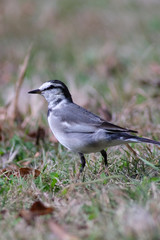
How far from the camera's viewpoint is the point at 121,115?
586 cm

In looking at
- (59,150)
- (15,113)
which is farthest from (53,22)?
(59,150)

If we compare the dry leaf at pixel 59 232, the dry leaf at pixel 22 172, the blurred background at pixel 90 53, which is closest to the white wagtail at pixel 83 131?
the dry leaf at pixel 22 172

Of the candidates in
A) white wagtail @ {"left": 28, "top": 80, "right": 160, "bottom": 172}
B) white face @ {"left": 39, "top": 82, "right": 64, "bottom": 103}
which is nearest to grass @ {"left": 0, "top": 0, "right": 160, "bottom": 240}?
white wagtail @ {"left": 28, "top": 80, "right": 160, "bottom": 172}

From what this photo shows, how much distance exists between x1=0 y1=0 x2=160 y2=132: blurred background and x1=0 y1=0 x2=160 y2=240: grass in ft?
0.09

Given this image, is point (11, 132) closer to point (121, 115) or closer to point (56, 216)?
point (121, 115)

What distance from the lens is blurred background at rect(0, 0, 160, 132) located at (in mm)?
6547

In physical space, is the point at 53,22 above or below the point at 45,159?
above

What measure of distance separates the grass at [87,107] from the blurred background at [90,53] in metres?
0.03

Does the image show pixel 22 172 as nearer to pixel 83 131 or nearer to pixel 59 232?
pixel 83 131

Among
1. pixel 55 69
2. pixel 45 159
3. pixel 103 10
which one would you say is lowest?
pixel 45 159

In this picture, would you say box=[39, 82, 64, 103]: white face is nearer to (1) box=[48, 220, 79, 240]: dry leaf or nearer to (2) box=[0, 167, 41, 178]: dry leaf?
(2) box=[0, 167, 41, 178]: dry leaf

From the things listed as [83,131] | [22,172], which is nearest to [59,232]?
[83,131]

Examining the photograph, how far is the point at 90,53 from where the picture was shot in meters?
10.1

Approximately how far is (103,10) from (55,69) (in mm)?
5873
